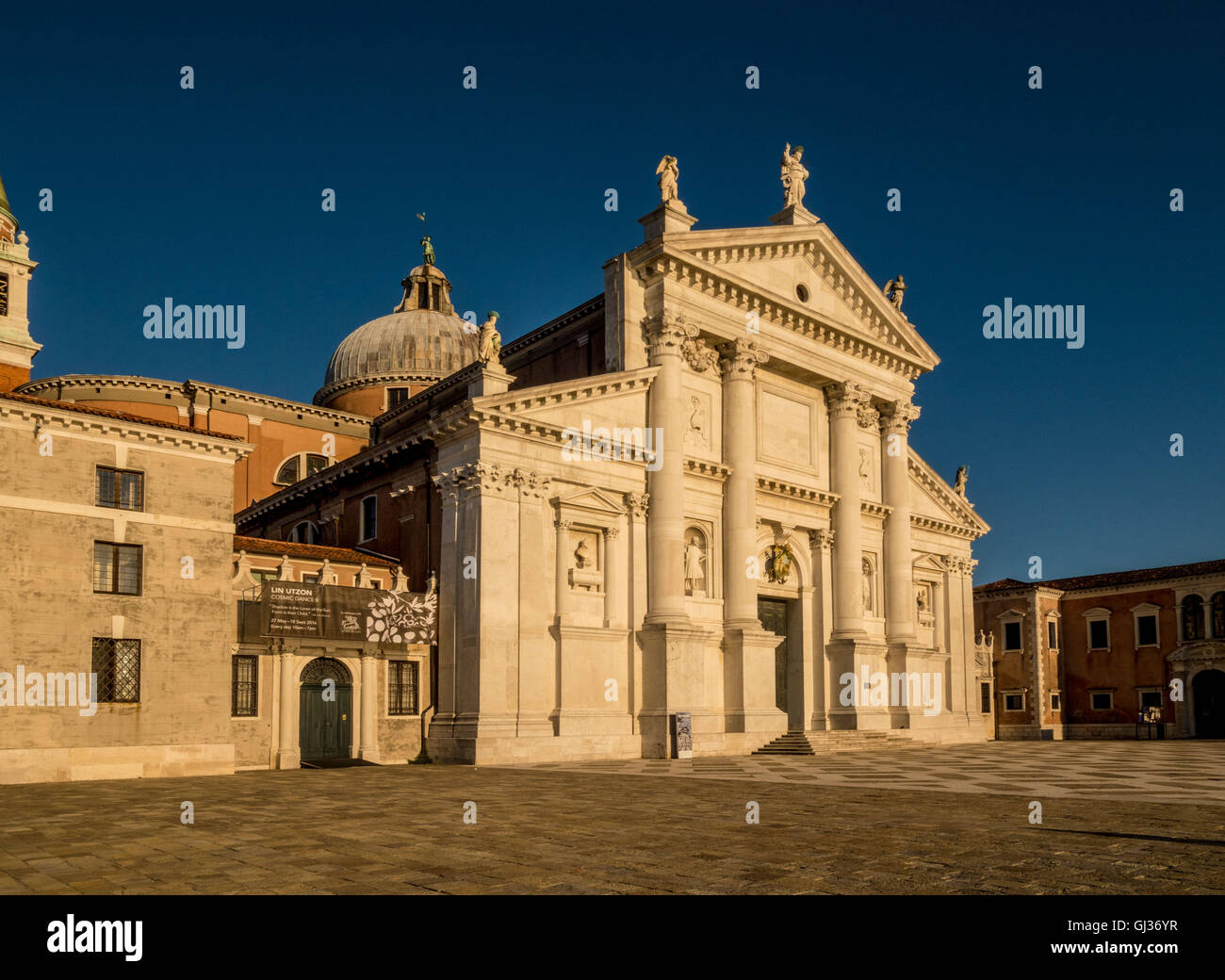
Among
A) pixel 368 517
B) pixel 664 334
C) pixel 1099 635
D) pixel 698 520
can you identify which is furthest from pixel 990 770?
pixel 1099 635

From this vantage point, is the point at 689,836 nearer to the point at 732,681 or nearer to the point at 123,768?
the point at 123,768

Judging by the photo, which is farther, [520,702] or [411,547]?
[411,547]

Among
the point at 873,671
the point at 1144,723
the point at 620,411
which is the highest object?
the point at 620,411

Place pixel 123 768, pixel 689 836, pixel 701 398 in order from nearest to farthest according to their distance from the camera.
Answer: pixel 689 836 < pixel 123 768 < pixel 701 398

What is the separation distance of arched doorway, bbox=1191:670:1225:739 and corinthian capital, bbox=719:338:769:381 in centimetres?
3555

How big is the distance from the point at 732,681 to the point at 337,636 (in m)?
12.3

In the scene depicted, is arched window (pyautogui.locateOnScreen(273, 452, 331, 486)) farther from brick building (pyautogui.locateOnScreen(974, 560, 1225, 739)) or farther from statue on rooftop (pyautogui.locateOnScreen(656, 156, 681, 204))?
brick building (pyautogui.locateOnScreen(974, 560, 1225, 739))

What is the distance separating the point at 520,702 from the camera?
29812mm

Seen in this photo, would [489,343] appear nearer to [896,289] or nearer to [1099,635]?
[896,289]

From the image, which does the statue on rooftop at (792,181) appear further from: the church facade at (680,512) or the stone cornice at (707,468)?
the stone cornice at (707,468)

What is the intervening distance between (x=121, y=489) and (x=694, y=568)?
16920mm

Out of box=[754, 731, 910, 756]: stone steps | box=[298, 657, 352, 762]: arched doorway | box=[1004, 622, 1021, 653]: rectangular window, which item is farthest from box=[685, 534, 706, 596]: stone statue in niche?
box=[1004, 622, 1021, 653]: rectangular window

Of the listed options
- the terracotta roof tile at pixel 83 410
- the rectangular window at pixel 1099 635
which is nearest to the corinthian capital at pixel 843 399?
the terracotta roof tile at pixel 83 410

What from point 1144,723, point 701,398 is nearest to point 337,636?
point 701,398
